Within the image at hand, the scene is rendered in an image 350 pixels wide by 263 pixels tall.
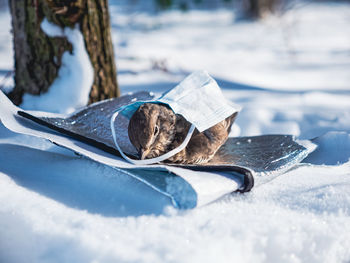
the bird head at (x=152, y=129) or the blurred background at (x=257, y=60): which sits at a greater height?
the bird head at (x=152, y=129)

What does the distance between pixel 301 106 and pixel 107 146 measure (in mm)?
1748

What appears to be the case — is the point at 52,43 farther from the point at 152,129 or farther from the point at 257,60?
the point at 257,60

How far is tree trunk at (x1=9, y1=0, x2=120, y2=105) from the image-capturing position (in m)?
2.34

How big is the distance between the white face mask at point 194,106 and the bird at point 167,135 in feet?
0.12

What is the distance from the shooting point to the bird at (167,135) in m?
1.42

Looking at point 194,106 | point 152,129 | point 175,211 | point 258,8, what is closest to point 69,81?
point 194,106

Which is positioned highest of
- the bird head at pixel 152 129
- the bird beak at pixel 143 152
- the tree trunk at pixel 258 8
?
the tree trunk at pixel 258 8

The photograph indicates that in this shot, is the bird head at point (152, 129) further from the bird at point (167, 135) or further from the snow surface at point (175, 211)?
the snow surface at point (175, 211)

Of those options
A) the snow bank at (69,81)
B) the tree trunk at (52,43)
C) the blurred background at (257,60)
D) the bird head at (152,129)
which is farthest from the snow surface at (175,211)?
the tree trunk at (52,43)

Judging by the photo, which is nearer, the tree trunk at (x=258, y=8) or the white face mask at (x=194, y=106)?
the white face mask at (x=194, y=106)

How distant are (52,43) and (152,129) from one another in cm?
133

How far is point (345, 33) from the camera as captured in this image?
6059 millimetres

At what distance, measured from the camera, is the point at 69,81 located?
7.96 ft

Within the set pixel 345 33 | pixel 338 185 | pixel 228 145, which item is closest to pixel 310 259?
pixel 338 185
